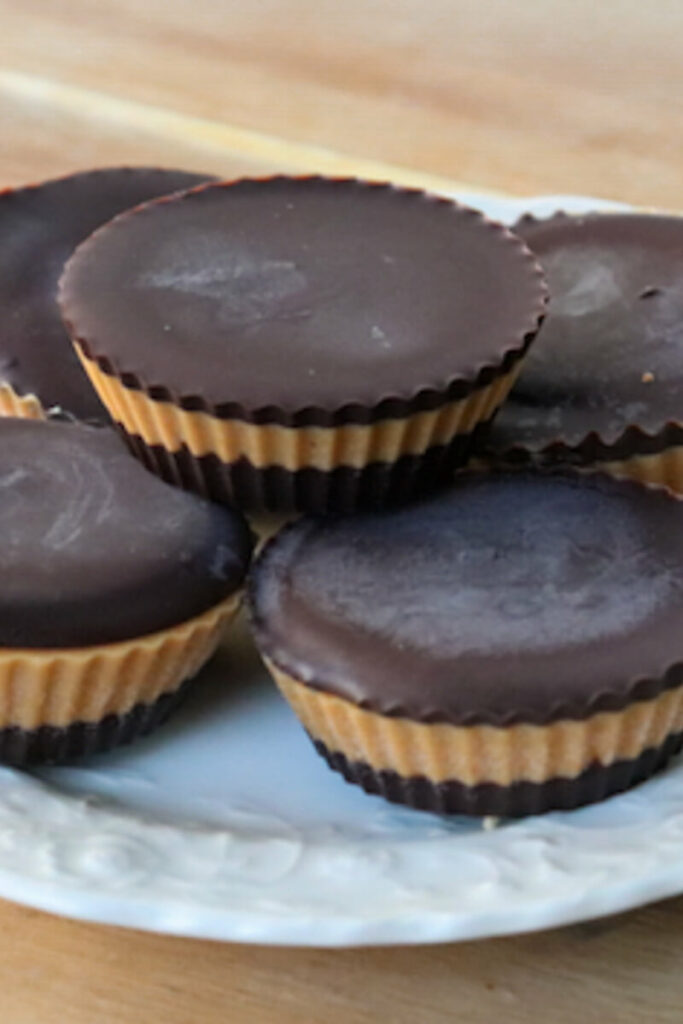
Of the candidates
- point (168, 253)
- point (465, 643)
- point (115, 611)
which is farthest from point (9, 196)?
point (465, 643)

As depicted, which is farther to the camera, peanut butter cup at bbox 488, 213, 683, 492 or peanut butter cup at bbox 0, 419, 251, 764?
peanut butter cup at bbox 488, 213, 683, 492

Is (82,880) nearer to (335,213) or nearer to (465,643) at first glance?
(465,643)

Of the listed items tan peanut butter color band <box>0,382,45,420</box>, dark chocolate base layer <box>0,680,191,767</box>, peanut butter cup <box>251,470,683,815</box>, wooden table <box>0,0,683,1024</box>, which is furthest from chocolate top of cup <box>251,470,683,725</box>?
wooden table <box>0,0,683,1024</box>

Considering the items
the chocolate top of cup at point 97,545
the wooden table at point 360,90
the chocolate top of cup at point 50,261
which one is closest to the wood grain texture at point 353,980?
the chocolate top of cup at point 97,545

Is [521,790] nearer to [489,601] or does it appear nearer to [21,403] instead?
[489,601]

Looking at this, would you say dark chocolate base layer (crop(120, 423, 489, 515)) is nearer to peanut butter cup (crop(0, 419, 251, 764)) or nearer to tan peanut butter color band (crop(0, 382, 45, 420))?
peanut butter cup (crop(0, 419, 251, 764))

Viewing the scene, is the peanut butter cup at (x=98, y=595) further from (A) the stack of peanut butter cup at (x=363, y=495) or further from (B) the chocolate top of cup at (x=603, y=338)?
(B) the chocolate top of cup at (x=603, y=338)
